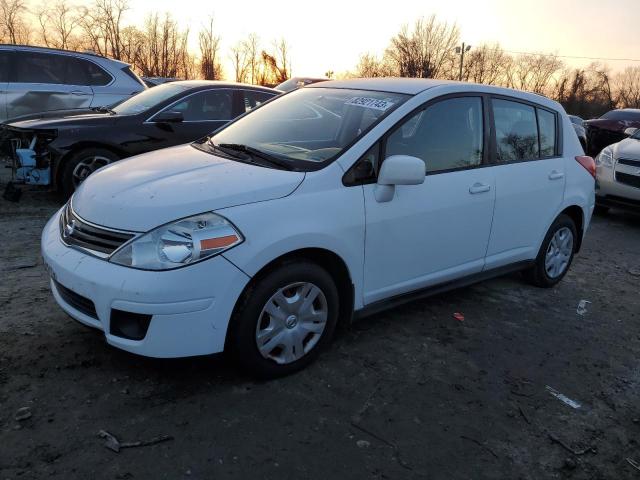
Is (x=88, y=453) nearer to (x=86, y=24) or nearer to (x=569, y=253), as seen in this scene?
(x=569, y=253)

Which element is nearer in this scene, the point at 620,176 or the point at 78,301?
the point at 78,301

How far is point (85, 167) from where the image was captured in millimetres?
6277

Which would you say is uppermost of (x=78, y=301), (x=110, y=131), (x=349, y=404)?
(x=110, y=131)

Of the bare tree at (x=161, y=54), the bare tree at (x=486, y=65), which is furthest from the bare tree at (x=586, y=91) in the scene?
the bare tree at (x=161, y=54)

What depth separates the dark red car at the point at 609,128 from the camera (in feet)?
45.6

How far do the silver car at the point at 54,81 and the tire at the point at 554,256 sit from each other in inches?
267

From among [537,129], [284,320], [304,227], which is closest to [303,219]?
[304,227]

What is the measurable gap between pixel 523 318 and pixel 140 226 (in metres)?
3.06

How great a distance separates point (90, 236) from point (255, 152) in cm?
117

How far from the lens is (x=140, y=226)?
2.66 m

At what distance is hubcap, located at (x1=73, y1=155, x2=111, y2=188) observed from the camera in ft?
20.4

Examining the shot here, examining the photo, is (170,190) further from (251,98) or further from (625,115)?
(625,115)

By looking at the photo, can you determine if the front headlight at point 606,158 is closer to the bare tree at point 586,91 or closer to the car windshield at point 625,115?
the car windshield at point 625,115

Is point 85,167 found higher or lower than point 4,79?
lower
